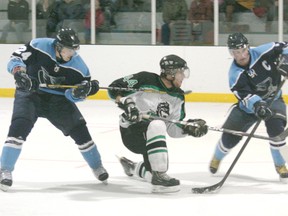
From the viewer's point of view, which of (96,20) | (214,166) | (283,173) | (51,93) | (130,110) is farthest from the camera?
(96,20)

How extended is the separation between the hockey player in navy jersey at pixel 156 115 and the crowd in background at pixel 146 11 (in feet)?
15.6

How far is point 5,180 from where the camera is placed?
4.93 meters

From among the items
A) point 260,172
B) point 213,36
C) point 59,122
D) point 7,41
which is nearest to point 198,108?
point 213,36

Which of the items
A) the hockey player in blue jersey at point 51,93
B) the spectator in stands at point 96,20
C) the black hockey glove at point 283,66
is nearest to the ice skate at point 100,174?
the hockey player in blue jersey at point 51,93

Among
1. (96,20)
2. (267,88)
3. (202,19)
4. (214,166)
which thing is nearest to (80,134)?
(214,166)

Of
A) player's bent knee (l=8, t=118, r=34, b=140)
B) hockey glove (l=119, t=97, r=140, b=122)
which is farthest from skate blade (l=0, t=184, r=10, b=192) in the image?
hockey glove (l=119, t=97, r=140, b=122)

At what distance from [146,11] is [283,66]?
505 cm

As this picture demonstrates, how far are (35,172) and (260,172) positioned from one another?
1.44 meters

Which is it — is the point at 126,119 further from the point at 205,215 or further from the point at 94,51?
the point at 94,51

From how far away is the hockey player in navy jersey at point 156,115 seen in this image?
15.9 feet

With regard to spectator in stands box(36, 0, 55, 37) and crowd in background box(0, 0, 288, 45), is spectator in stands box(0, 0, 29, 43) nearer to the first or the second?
crowd in background box(0, 0, 288, 45)

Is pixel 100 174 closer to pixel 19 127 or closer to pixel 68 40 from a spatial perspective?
pixel 19 127

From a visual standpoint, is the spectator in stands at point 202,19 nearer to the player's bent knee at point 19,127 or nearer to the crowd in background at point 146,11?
the crowd in background at point 146,11

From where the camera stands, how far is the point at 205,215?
171 inches
